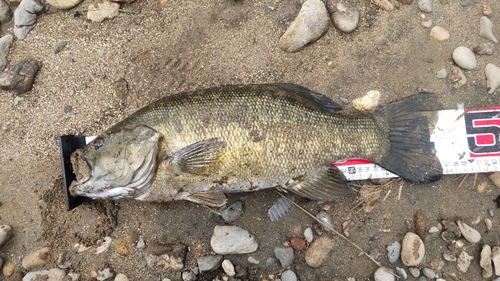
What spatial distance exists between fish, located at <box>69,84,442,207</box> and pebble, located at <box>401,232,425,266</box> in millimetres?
653

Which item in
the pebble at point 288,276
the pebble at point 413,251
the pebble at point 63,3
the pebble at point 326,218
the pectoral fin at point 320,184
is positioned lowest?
the pebble at point 288,276

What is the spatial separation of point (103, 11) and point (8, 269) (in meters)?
2.98

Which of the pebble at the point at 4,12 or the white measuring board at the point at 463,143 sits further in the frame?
the pebble at the point at 4,12

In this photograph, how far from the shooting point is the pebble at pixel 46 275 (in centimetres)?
354

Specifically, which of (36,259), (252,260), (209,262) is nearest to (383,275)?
(252,260)

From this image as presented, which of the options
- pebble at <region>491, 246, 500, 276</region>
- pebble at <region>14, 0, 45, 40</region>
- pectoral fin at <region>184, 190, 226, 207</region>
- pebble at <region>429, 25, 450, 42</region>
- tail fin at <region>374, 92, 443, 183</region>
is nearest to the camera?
pectoral fin at <region>184, 190, 226, 207</region>

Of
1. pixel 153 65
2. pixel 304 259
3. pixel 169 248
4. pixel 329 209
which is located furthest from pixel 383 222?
pixel 153 65

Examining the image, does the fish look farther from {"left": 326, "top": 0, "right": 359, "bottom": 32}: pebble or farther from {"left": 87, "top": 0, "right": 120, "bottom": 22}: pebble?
{"left": 87, "top": 0, "right": 120, "bottom": 22}: pebble

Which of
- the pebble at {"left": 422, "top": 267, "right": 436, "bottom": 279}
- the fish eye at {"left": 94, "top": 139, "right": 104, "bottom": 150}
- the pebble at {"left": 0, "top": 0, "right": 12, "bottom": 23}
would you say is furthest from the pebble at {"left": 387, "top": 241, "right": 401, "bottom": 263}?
the pebble at {"left": 0, "top": 0, "right": 12, "bottom": 23}

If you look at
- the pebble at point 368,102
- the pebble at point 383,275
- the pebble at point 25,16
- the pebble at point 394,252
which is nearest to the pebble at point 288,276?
the pebble at point 383,275

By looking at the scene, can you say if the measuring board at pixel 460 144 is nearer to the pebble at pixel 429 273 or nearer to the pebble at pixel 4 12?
the pebble at pixel 429 273

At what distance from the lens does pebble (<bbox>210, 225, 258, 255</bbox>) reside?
351cm

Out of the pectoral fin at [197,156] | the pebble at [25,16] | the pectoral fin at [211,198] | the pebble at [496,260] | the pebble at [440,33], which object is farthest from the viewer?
the pebble at [25,16]

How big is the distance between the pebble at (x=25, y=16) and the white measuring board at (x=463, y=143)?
3874 mm
